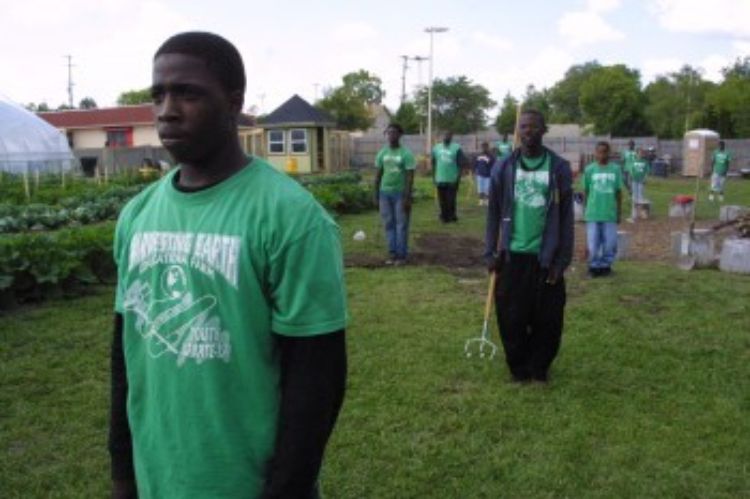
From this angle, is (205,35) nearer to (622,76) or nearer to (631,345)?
(631,345)

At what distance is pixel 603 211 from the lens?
35.7 feet

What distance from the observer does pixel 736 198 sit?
25.5 meters

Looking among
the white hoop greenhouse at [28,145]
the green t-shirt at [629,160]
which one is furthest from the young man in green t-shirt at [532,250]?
the white hoop greenhouse at [28,145]

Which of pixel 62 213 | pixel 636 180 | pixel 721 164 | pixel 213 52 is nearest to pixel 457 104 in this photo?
pixel 721 164

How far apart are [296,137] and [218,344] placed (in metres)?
37.1

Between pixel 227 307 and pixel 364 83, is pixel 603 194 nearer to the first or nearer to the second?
pixel 227 307

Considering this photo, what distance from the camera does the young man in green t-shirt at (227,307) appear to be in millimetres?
1834

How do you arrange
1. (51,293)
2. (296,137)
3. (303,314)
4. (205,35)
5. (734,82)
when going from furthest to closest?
1. (734,82)
2. (296,137)
3. (51,293)
4. (205,35)
5. (303,314)

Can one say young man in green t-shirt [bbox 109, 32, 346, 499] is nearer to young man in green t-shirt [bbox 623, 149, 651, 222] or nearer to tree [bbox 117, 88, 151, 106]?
young man in green t-shirt [bbox 623, 149, 651, 222]

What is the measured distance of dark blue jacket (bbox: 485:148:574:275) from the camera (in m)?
5.80

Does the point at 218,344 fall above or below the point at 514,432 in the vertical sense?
above

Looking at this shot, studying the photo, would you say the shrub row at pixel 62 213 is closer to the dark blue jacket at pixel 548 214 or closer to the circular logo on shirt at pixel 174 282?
the dark blue jacket at pixel 548 214

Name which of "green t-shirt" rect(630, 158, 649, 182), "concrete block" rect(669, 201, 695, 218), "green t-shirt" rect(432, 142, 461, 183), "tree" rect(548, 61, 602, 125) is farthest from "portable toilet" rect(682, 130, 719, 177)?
"tree" rect(548, 61, 602, 125)

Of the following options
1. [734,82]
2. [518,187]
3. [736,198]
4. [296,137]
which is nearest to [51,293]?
[518,187]
